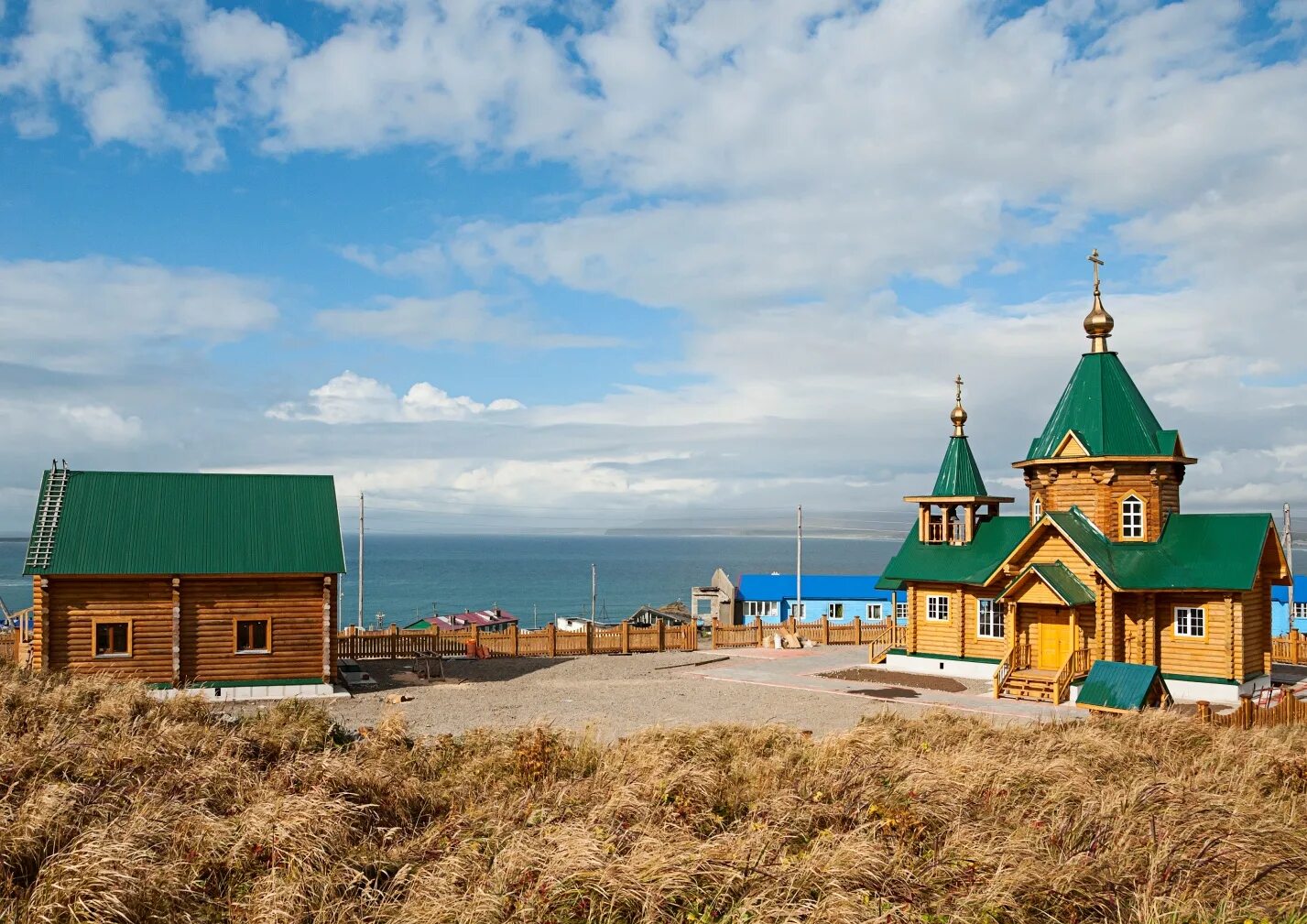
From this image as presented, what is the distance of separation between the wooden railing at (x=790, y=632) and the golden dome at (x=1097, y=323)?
13051 millimetres

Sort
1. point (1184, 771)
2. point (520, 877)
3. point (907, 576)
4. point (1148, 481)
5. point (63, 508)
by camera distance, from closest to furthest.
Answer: point (520, 877), point (1184, 771), point (63, 508), point (1148, 481), point (907, 576)

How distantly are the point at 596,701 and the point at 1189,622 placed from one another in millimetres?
14485

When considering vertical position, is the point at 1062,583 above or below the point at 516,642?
above

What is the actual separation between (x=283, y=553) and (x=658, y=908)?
63.9 feet

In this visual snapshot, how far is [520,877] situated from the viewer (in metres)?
6.82

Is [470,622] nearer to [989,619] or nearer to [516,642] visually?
[516,642]

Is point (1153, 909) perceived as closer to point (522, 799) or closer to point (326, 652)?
point (522, 799)

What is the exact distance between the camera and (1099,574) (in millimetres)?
24016

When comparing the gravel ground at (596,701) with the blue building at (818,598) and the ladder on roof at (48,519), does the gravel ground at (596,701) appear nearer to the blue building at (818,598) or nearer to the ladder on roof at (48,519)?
the ladder on roof at (48,519)

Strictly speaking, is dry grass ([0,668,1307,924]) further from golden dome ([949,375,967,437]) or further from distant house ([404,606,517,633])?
distant house ([404,606,517,633])

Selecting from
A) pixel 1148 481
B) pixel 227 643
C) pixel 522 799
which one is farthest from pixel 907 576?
pixel 522 799

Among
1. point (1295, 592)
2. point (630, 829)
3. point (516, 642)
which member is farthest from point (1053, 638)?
point (1295, 592)

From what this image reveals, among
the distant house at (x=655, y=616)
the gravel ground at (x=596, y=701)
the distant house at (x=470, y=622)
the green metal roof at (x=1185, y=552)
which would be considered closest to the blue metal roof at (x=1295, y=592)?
the green metal roof at (x=1185, y=552)

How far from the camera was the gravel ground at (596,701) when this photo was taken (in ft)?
66.5
